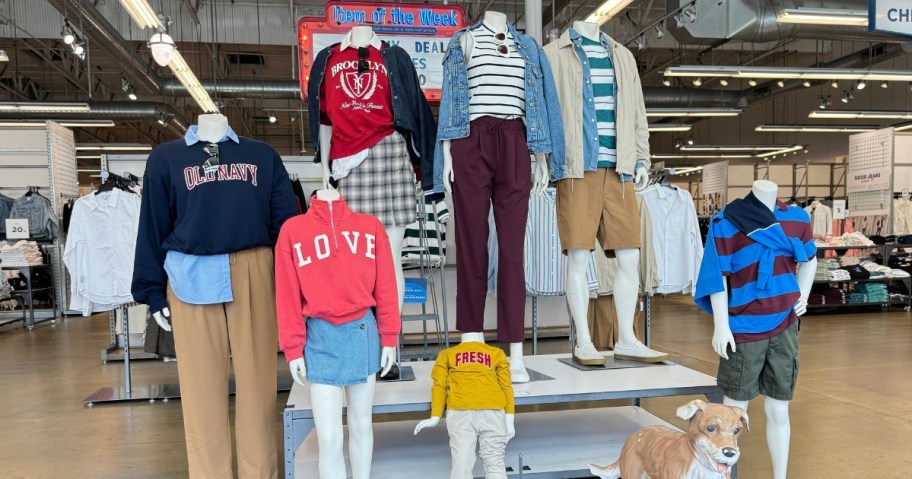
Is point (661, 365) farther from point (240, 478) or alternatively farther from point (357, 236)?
point (240, 478)

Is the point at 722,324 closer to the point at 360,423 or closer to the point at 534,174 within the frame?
the point at 534,174

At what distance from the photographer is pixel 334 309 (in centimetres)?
220

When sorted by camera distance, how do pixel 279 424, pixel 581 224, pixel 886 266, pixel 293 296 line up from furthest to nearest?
1. pixel 886 266
2. pixel 279 424
3. pixel 581 224
4. pixel 293 296

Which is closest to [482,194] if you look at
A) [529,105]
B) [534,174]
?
[534,174]

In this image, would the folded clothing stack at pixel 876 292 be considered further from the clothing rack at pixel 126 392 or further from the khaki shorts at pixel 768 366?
the clothing rack at pixel 126 392

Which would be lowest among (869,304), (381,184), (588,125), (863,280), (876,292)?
(869,304)

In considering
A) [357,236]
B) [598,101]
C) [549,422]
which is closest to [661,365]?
[549,422]

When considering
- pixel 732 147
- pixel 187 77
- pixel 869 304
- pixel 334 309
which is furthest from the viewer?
pixel 732 147

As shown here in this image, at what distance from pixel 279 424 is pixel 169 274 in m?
2.08

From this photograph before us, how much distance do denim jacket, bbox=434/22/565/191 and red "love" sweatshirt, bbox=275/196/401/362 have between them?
70 cm

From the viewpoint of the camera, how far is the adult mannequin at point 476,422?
2.42m

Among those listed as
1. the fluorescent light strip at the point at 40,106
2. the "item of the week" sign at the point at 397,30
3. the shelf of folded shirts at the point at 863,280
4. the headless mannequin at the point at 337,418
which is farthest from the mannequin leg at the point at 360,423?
the fluorescent light strip at the point at 40,106

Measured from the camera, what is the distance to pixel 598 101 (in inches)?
121

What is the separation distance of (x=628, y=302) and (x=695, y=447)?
1257 millimetres
